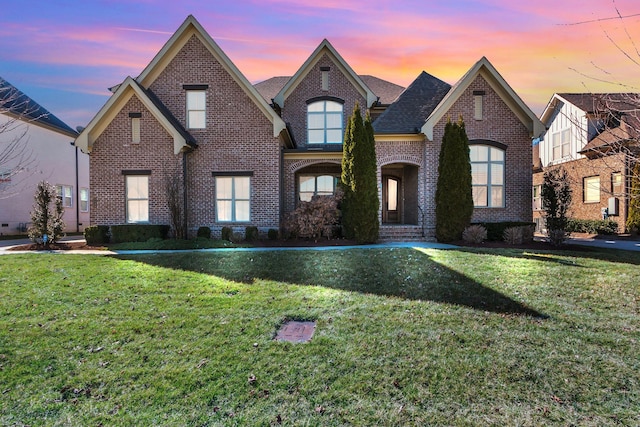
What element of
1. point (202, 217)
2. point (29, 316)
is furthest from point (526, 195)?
point (29, 316)

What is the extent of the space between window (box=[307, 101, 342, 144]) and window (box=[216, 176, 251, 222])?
4.86 meters

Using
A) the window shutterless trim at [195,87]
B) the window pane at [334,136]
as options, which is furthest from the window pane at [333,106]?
the window shutterless trim at [195,87]

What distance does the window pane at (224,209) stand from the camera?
15.1m

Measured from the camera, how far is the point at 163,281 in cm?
758

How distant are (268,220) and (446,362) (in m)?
11.5

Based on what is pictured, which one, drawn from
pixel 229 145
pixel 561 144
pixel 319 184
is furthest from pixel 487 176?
pixel 561 144

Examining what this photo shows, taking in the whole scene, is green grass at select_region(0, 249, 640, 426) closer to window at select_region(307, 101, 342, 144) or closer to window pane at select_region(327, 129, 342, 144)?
window pane at select_region(327, 129, 342, 144)

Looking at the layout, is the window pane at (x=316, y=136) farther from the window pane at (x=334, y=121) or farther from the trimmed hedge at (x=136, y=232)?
the trimmed hedge at (x=136, y=232)

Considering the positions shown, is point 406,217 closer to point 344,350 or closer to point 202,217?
point 202,217

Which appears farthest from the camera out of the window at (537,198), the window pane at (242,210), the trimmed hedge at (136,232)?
the window at (537,198)

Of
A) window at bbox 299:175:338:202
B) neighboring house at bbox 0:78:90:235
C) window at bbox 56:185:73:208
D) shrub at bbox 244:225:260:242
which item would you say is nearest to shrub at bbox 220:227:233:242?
shrub at bbox 244:225:260:242

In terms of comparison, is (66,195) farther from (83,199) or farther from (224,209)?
(224,209)

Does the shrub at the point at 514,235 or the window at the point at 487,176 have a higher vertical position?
the window at the point at 487,176

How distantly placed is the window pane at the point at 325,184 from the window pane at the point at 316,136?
6.28ft
